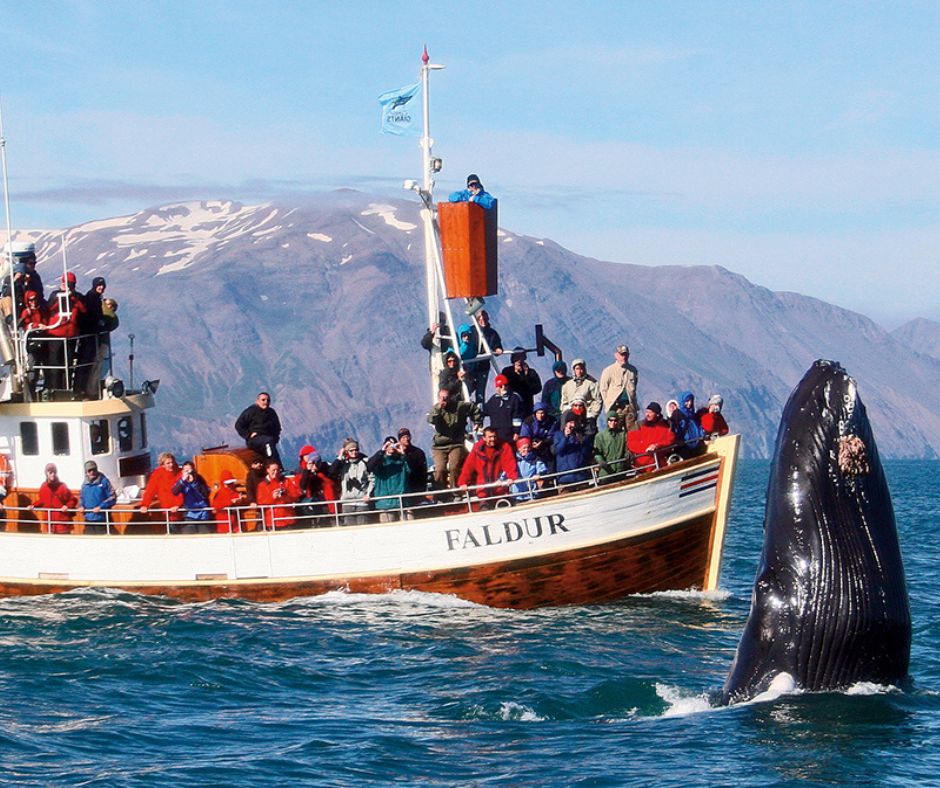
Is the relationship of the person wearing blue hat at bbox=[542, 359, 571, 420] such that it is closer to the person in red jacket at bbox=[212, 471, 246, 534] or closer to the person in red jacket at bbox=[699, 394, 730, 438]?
the person in red jacket at bbox=[699, 394, 730, 438]

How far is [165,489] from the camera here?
2545 centimetres

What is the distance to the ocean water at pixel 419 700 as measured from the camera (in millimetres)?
14016

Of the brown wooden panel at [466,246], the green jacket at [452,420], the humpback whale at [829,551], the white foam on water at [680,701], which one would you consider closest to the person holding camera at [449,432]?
the green jacket at [452,420]

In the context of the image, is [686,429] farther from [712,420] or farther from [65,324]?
[65,324]

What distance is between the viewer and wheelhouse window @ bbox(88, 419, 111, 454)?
27359 mm

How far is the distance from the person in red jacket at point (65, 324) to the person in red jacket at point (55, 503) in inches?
74.5

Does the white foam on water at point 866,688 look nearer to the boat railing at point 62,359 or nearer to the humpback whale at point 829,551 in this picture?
the humpback whale at point 829,551

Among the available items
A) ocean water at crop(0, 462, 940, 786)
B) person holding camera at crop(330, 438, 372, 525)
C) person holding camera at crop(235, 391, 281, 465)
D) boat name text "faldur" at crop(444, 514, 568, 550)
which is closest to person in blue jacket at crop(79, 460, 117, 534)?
ocean water at crop(0, 462, 940, 786)

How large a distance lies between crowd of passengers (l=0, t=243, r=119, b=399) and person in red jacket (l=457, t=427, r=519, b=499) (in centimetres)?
679

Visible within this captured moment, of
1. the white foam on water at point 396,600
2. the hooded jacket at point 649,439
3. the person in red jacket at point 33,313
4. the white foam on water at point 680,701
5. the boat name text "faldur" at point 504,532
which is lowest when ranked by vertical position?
the white foam on water at point 680,701

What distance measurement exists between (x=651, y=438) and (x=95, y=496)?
29.7ft

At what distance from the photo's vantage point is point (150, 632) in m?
22.6

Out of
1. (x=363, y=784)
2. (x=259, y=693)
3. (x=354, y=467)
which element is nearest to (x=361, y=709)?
(x=259, y=693)

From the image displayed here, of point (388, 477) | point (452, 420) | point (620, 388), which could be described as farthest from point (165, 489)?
point (620, 388)
